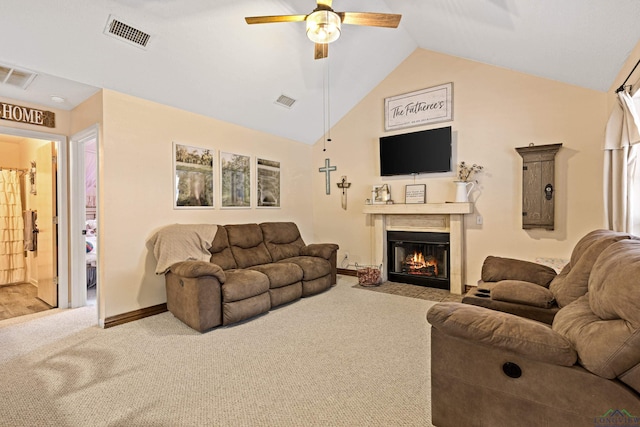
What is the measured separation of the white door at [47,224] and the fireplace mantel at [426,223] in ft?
14.2

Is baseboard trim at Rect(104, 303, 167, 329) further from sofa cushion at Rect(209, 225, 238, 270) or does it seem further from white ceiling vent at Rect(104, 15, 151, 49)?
white ceiling vent at Rect(104, 15, 151, 49)

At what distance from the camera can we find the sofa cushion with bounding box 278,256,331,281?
4187 mm

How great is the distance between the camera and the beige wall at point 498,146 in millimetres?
3689

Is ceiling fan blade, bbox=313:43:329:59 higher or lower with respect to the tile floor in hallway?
higher

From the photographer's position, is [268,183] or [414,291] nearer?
[414,291]

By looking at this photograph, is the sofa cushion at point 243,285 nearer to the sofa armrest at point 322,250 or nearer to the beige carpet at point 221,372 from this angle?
the beige carpet at point 221,372

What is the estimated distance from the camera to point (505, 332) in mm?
1364

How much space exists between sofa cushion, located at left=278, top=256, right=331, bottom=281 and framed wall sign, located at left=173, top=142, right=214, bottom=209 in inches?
57.6

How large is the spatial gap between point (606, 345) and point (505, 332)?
33 cm

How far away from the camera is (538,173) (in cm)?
390

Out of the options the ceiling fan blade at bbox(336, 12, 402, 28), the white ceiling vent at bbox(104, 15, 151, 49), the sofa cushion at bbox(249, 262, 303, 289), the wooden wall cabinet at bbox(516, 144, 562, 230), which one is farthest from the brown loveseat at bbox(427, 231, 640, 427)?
the white ceiling vent at bbox(104, 15, 151, 49)

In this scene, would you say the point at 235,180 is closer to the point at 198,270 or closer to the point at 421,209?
the point at 198,270

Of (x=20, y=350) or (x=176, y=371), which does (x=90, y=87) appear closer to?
(x=20, y=350)

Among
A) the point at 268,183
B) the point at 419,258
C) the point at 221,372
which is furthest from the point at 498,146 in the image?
the point at 221,372
